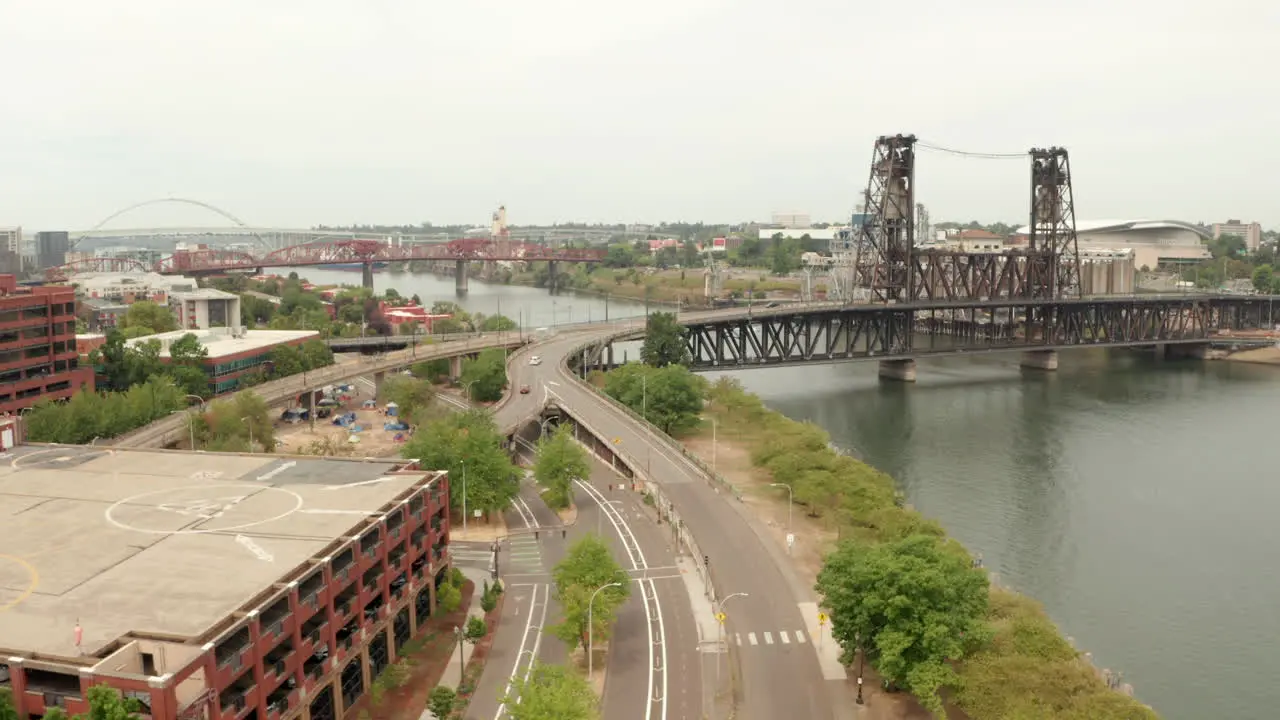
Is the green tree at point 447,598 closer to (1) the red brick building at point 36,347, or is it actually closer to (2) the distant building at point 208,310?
(1) the red brick building at point 36,347

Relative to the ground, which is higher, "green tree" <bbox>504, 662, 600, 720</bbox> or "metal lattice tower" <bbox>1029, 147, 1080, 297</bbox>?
"metal lattice tower" <bbox>1029, 147, 1080, 297</bbox>

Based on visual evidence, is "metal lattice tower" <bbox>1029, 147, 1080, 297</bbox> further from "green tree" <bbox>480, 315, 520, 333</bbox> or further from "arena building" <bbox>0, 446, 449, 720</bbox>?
"arena building" <bbox>0, 446, 449, 720</bbox>

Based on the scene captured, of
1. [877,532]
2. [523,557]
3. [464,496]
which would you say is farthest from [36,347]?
[877,532]

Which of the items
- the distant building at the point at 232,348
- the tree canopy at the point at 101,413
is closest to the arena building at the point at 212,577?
the tree canopy at the point at 101,413

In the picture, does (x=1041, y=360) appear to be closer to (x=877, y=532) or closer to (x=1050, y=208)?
(x=1050, y=208)

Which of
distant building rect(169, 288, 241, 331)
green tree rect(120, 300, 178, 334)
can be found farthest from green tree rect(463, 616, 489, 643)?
distant building rect(169, 288, 241, 331)

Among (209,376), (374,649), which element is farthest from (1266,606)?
(209,376)
